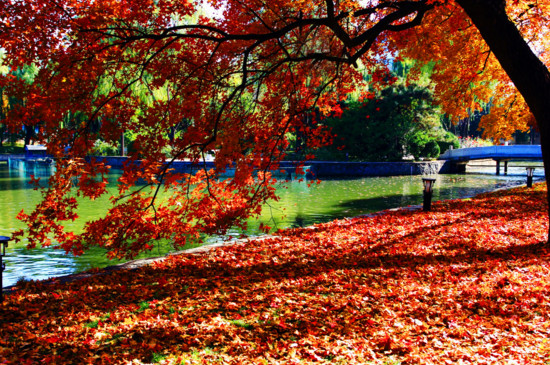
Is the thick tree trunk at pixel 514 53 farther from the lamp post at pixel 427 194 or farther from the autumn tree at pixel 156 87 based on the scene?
the lamp post at pixel 427 194

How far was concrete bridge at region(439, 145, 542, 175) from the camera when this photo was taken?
91.0 feet

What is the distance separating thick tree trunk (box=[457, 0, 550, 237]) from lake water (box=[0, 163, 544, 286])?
546 centimetres

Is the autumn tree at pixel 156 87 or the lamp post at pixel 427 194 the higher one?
the autumn tree at pixel 156 87

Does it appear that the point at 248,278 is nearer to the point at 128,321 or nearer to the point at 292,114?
the point at 128,321

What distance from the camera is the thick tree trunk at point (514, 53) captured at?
5.59 m

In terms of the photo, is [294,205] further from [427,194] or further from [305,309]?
[305,309]

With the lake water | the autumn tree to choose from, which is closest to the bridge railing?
the lake water

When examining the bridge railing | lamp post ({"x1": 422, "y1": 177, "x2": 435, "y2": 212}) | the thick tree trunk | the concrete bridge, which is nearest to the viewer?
the thick tree trunk

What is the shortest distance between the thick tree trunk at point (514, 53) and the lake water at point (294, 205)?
5461mm

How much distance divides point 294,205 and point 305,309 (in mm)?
11108

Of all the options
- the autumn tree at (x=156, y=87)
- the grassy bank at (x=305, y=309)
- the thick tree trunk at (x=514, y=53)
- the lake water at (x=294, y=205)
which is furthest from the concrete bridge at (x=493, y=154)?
the thick tree trunk at (x=514, y=53)

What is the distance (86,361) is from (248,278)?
236 cm

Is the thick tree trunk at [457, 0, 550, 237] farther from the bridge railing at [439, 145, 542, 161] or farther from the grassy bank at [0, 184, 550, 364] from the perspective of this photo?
the bridge railing at [439, 145, 542, 161]

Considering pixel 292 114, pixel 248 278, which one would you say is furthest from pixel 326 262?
pixel 292 114
